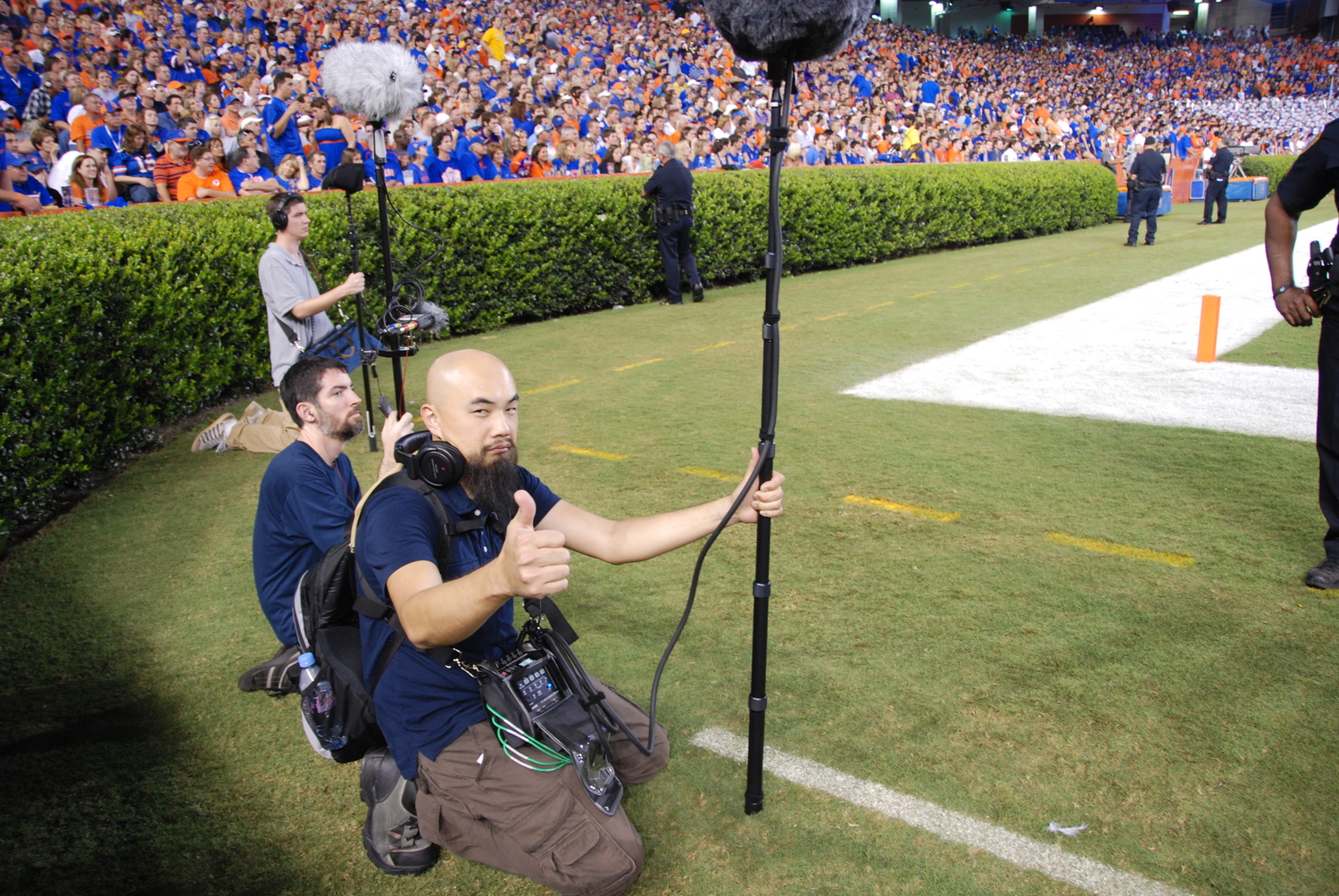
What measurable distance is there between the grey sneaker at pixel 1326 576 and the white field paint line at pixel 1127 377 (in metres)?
2.44

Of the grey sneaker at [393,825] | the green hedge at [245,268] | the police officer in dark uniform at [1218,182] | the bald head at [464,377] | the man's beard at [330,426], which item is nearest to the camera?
the bald head at [464,377]

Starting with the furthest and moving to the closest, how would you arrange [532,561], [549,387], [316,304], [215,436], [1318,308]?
[549,387] → [215,436] → [316,304] → [1318,308] → [532,561]

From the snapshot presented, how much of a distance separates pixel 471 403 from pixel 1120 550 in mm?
3567

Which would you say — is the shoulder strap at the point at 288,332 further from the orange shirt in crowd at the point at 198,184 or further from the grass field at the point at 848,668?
the orange shirt in crowd at the point at 198,184

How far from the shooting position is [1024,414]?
279 inches

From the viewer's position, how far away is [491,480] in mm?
2639

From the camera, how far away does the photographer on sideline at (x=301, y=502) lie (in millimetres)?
3504

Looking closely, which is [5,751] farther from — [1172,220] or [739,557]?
[1172,220]

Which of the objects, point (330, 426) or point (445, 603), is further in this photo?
point (330, 426)

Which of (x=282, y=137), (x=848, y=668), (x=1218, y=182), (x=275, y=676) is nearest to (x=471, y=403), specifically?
(x=275, y=676)

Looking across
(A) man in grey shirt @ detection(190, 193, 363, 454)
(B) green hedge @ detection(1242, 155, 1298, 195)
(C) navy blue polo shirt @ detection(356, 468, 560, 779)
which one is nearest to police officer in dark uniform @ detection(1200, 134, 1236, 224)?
(B) green hedge @ detection(1242, 155, 1298, 195)

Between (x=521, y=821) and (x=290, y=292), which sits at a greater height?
(x=290, y=292)

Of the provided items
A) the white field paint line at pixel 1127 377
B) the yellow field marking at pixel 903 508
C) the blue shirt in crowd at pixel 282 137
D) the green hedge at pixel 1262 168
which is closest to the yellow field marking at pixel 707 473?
the yellow field marking at pixel 903 508

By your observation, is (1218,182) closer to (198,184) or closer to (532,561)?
(198,184)
